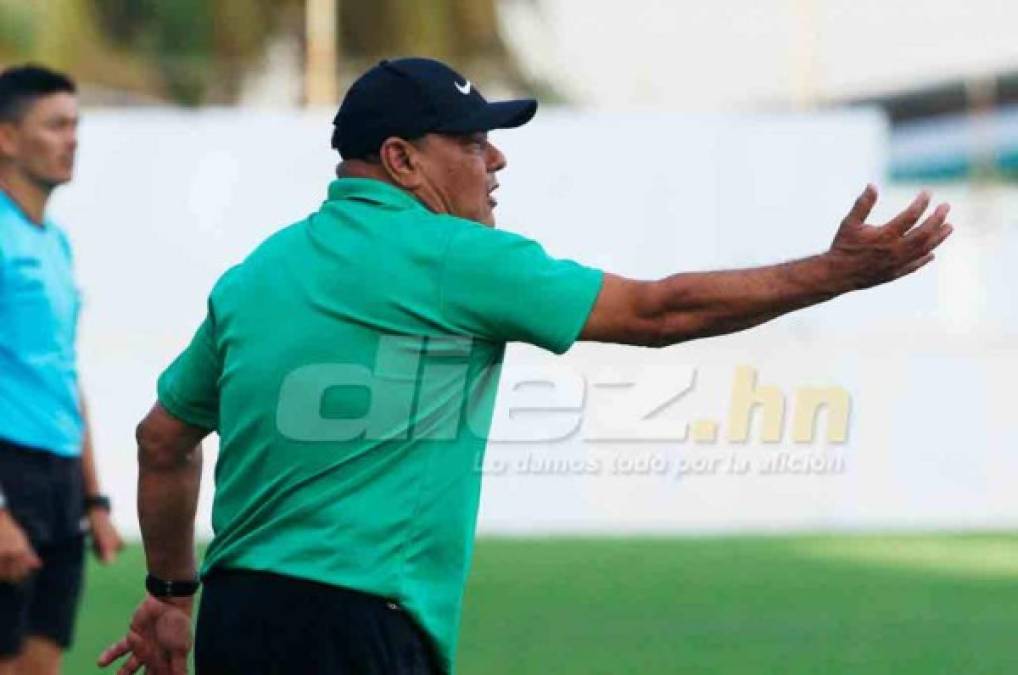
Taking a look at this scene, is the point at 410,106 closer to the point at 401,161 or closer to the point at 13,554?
the point at 401,161

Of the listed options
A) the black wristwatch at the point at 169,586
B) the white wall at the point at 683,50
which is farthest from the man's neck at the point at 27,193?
the white wall at the point at 683,50

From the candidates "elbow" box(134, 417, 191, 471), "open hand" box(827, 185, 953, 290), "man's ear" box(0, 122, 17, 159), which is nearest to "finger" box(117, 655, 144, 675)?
"elbow" box(134, 417, 191, 471)

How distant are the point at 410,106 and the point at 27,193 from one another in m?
3.51

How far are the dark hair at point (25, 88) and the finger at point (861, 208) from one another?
4120mm

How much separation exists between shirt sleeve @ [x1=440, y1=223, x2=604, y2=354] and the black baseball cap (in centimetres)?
28

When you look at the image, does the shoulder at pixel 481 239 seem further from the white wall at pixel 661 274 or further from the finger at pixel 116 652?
the white wall at pixel 661 274

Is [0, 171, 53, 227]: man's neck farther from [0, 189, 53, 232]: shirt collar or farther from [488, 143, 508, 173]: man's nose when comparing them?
[488, 143, 508, 173]: man's nose

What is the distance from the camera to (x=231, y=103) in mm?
30562

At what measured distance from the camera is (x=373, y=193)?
4.21 metres

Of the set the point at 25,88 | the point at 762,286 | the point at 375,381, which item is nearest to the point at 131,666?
the point at 375,381

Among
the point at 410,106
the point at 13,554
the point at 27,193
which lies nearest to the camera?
the point at 410,106

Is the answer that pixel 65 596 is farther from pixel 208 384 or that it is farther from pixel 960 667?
pixel 960 667

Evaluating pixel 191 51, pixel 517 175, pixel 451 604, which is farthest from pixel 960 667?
pixel 191 51

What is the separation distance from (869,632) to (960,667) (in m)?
1.42
